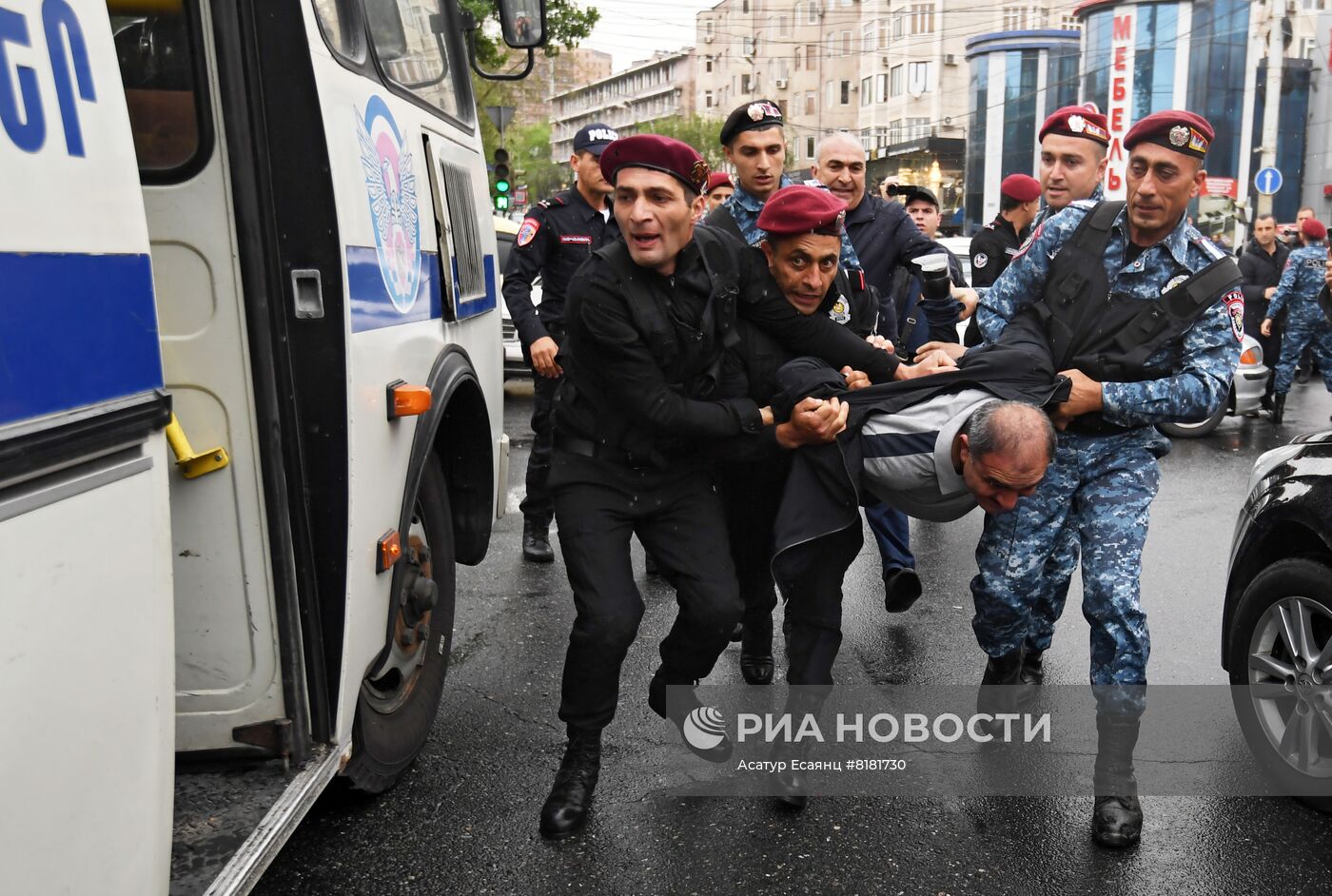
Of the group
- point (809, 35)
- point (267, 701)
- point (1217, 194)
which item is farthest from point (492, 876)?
point (809, 35)

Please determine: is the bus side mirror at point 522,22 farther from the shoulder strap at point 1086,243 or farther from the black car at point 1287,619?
the black car at point 1287,619

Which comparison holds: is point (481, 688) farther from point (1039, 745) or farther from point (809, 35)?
point (809, 35)

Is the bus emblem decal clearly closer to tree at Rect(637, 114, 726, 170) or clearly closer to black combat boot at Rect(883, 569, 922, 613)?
black combat boot at Rect(883, 569, 922, 613)

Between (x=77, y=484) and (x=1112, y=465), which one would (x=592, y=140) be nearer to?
(x=1112, y=465)

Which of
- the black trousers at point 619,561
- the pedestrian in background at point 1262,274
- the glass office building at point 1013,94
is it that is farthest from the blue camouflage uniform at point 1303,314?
the glass office building at point 1013,94

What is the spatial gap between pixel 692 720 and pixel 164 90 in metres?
2.27

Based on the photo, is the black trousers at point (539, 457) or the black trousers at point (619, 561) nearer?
the black trousers at point (619, 561)

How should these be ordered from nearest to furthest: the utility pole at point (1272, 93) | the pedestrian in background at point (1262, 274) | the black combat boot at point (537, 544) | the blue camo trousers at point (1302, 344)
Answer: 1. the black combat boot at point (537, 544)
2. the blue camo trousers at point (1302, 344)
3. the pedestrian in background at point (1262, 274)
4. the utility pole at point (1272, 93)

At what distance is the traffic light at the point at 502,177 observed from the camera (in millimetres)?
14531

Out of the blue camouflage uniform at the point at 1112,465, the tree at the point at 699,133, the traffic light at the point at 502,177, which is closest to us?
the blue camouflage uniform at the point at 1112,465

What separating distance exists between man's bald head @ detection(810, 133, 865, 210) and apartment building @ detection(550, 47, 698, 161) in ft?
319

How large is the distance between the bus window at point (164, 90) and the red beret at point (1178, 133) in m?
2.40

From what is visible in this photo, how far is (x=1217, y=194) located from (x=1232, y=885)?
1545 inches

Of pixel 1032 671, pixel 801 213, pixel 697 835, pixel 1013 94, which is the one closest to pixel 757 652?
pixel 1032 671
